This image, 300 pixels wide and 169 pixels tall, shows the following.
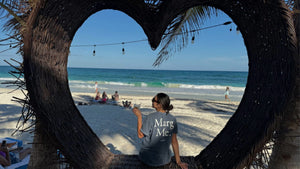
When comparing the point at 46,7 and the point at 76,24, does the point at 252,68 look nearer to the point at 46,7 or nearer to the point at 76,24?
the point at 76,24

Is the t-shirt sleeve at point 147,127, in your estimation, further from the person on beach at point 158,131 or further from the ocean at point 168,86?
the ocean at point 168,86

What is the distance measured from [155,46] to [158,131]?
980 millimetres

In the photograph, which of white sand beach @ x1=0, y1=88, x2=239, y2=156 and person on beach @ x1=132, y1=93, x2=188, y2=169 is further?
white sand beach @ x1=0, y1=88, x2=239, y2=156

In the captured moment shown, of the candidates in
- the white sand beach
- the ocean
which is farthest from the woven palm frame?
the ocean

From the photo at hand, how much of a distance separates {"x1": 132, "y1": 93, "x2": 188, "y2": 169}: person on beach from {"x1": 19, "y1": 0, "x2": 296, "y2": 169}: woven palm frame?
20 cm

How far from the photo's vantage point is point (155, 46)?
229cm

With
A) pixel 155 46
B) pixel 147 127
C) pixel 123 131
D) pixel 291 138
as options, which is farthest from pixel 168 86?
pixel 291 138

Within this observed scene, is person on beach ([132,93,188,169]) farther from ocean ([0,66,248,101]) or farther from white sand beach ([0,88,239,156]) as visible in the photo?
ocean ([0,66,248,101])

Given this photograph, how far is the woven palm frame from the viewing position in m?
1.52

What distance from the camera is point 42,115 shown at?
148 centimetres

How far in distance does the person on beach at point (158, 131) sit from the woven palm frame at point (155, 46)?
0.20 meters

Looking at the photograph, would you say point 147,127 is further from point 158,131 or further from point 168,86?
point 168,86

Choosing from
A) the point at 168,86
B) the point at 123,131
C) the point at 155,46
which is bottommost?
the point at 123,131

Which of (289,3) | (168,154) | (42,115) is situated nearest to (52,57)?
(42,115)
